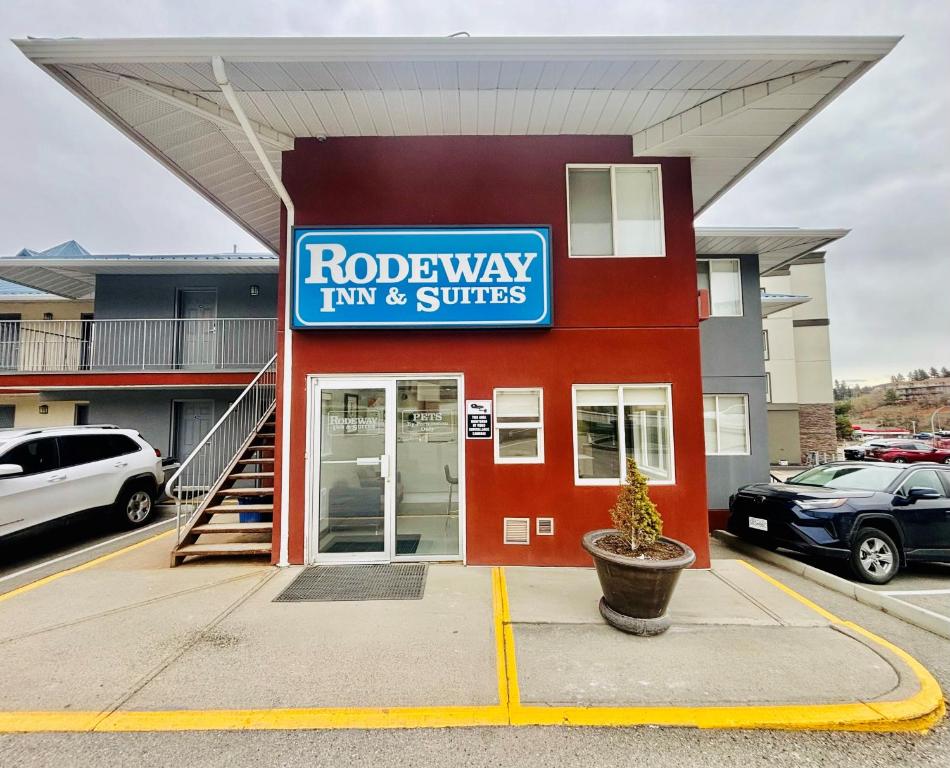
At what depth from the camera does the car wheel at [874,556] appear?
221 inches

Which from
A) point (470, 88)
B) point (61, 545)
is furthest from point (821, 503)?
point (61, 545)

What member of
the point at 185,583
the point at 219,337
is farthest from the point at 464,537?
the point at 219,337

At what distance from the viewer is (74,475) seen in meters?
6.50

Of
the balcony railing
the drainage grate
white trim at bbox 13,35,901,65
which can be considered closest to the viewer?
white trim at bbox 13,35,901,65

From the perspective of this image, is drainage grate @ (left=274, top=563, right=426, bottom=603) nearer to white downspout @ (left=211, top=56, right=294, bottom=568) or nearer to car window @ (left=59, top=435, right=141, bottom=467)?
white downspout @ (left=211, top=56, right=294, bottom=568)

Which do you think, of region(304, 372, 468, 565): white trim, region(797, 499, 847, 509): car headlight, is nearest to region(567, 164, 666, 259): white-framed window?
region(304, 372, 468, 565): white trim

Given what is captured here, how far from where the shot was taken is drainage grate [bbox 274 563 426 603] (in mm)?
4418

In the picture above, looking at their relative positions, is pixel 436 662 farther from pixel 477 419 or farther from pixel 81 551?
pixel 81 551

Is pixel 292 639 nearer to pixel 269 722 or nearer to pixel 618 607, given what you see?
pixel 269 722

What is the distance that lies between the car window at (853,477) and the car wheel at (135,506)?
11.0 m

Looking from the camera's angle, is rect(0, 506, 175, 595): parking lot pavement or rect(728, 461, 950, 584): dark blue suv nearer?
rect(0, 506, 175, 595): parking lot pavement

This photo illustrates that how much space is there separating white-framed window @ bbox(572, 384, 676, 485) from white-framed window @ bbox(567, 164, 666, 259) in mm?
1733

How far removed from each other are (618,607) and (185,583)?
14.9 ft

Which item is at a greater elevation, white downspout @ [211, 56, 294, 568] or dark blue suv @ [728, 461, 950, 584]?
white downspout @ [211, 56, 294, 568]
